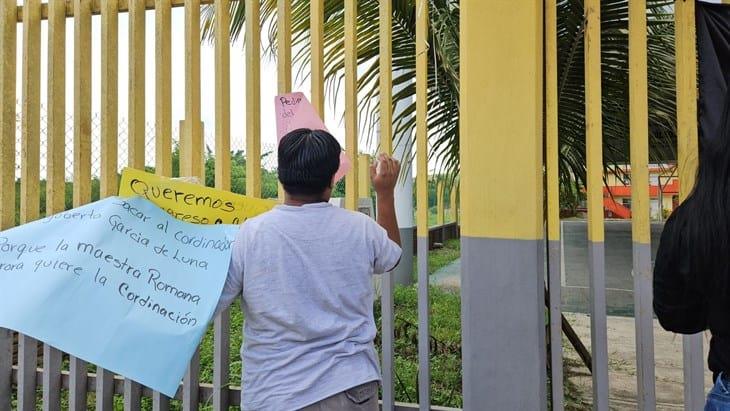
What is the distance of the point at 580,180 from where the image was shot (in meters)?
2.94

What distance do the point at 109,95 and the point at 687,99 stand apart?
2.34 meters

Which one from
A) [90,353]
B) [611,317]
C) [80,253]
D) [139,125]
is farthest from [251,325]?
[611,317]

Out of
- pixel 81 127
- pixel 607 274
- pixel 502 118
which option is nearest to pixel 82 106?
pixel 81 127

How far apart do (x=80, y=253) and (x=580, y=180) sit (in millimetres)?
2469

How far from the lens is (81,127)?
7.96 feet

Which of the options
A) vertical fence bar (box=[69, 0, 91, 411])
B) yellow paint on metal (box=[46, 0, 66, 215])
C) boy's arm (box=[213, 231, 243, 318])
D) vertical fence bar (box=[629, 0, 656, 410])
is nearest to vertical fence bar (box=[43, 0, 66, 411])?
yellow paint on metal (box=[46, 0, 66, 215])

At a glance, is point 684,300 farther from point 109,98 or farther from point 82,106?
point 82,106

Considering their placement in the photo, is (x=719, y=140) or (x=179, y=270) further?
Answer: (x=179, y=270)

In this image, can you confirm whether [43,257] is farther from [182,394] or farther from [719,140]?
[719,140]

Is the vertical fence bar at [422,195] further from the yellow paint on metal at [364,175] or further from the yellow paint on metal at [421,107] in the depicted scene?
the yellow paint on metal at [364,175]

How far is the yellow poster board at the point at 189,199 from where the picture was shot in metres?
1.84

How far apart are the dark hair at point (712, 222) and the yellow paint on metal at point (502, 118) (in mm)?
635

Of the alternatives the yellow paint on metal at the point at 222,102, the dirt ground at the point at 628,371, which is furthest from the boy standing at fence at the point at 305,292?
the dirt ground at the point at 628,371

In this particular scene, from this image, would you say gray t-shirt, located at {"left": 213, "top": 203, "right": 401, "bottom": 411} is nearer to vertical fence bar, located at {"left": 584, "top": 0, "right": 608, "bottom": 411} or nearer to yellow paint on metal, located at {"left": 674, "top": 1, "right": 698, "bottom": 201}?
vertical fence bar, located at {"left": 584, "top": 0, "right": 608, "bottom": 411}
